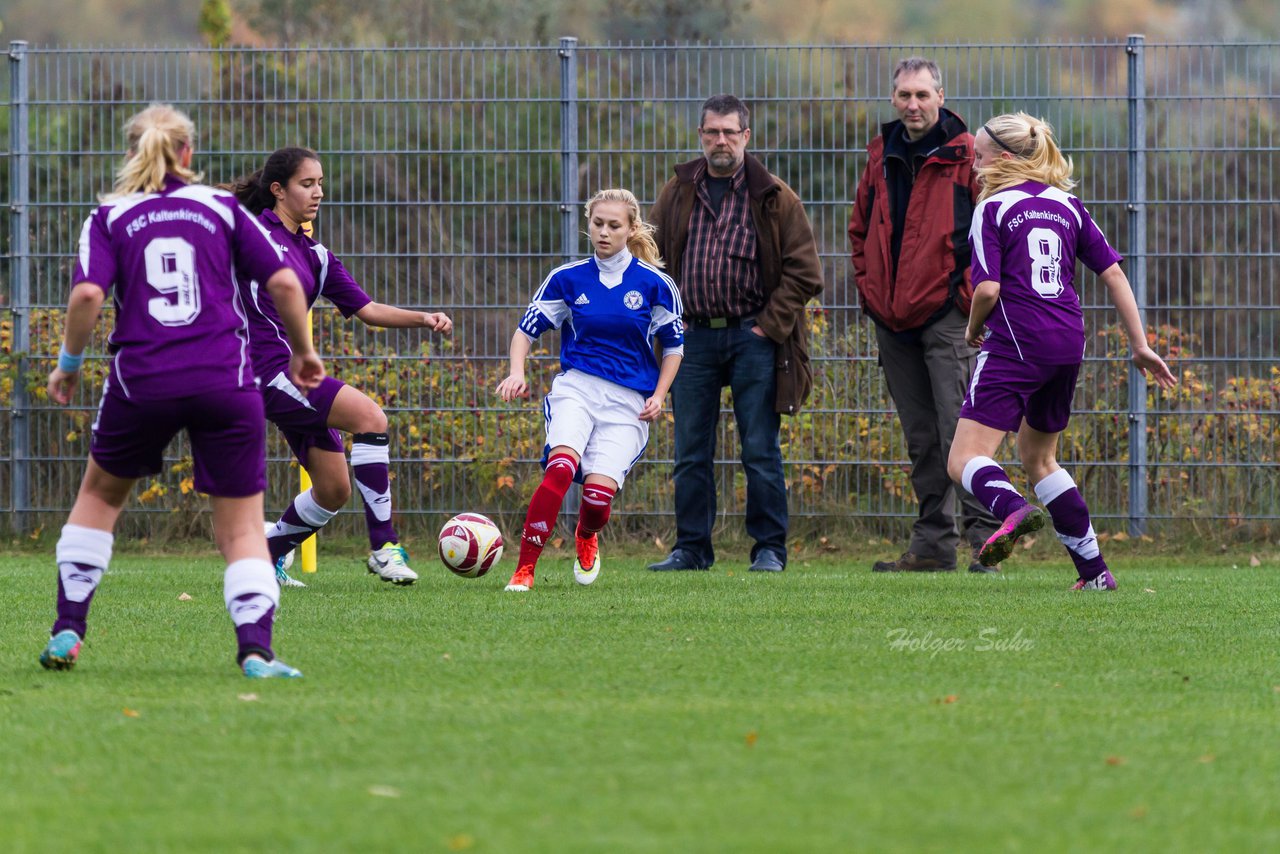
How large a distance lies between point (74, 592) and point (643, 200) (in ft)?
17.4

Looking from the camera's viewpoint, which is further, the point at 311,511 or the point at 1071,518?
the point at 311,511

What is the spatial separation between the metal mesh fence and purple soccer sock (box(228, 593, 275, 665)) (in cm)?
497

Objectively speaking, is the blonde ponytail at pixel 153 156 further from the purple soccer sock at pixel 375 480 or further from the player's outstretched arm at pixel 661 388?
the player's outstretched arm at pixel 661 388

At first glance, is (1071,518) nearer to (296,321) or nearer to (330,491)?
(330,491)

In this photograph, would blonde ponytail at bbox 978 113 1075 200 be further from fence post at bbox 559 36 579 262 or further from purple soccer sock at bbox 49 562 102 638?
purple soccer sock at bbox 49 562 102 638

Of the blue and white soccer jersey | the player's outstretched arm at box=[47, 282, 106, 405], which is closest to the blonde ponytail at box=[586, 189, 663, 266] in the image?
the blue and white soccer jersey

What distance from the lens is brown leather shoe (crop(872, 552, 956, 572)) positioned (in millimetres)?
9008

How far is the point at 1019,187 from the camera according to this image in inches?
299

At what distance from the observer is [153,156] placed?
5.12 m

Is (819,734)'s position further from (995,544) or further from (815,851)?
(995,544)

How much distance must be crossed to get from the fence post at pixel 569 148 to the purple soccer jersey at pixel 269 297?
98.5 inches

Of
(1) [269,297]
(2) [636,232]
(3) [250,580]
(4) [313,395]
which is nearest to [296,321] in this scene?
(3) [250,580]

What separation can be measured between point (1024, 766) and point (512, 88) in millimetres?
7048

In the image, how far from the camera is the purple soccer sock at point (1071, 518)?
766cm
